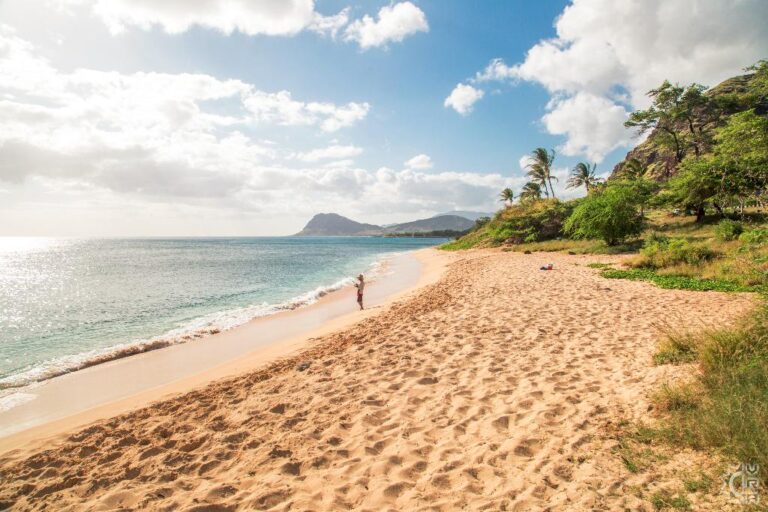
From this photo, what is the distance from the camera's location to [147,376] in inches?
367

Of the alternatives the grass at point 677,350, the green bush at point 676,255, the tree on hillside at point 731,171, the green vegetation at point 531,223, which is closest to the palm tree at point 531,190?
the green vegetation at point 531,223

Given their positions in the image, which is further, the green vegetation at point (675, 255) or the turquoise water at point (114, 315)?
the green vegetation at point (675, 255)

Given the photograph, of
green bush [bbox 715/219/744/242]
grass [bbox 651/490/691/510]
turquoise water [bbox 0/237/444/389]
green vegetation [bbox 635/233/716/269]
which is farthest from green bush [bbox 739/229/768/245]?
turquoise water [bbox 0/237/444/389]

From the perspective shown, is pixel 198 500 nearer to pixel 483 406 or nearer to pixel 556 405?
pixel 483 406

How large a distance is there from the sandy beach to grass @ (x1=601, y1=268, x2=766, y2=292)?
14.8ft

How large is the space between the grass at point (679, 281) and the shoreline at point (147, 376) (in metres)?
11.1

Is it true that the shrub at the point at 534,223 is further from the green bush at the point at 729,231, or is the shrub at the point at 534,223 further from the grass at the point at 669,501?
the grass at the point at 669,501

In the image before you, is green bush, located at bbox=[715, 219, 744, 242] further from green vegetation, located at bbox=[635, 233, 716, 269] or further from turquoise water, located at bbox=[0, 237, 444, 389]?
turquoise water, located at bbox=[0, 237, 444, 389]

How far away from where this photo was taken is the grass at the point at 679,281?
11.6 metres

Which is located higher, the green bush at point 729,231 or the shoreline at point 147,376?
the green bush at point 729,231

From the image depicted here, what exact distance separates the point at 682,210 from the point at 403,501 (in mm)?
39219

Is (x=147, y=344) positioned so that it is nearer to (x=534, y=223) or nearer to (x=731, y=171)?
(x=731, y=171)

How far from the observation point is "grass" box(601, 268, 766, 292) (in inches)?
458

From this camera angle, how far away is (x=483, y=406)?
5.31 meters
